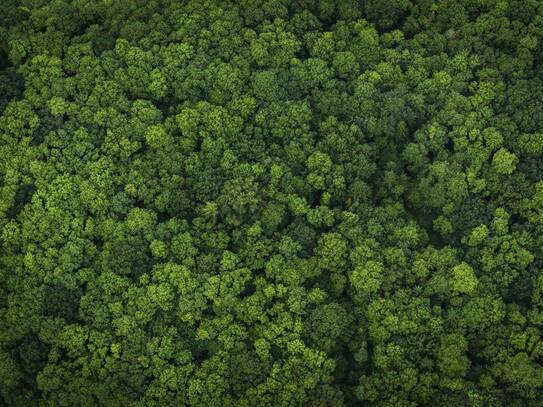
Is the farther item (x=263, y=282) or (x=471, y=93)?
(x=471, y=93)

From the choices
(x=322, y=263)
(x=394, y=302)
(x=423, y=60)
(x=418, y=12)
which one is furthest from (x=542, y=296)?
(x=418, y=12)

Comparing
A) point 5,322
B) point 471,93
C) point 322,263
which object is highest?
point 471,93

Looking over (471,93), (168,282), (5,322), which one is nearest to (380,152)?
(471,93)

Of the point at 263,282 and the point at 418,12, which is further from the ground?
the point at 418,12

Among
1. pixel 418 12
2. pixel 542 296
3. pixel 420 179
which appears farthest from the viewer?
pixel 418 12

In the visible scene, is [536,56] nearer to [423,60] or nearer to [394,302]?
[423,60]

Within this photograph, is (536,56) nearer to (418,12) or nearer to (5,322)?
(418,12)

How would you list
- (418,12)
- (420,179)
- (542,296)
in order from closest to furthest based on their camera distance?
(542,296) < (420,179) < (418,12)
